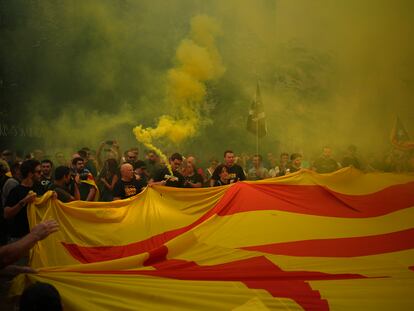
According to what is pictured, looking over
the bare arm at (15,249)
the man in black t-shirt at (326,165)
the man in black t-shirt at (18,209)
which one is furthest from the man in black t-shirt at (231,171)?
the bare arm at (15,249)

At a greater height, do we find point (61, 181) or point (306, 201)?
point (61, 181)

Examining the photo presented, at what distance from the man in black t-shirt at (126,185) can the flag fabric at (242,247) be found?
0.53 meters

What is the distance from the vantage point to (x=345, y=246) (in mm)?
4453

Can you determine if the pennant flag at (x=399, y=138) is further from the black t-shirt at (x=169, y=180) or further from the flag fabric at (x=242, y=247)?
the black t-shirt at (x=169, y=180)

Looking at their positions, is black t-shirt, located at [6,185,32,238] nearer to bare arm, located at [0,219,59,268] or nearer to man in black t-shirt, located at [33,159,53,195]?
man in black t-shirt, located at [33,159,53,195]

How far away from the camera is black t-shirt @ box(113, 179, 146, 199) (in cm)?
624

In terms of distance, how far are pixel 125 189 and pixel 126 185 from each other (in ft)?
0.23

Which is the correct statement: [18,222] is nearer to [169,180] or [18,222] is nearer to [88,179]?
[88,179]

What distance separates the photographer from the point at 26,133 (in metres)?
16.4

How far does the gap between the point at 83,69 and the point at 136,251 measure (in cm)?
1433

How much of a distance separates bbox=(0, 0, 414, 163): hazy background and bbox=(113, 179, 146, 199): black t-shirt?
9.87 meters

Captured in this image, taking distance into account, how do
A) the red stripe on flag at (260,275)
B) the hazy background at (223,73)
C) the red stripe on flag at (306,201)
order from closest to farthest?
the red stripe on flag at (260,275), the red stripe on flag at (306,201), the hazy background at (223,73)

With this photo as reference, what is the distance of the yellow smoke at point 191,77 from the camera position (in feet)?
54.7

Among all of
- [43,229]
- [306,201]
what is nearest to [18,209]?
[43,229]
